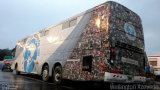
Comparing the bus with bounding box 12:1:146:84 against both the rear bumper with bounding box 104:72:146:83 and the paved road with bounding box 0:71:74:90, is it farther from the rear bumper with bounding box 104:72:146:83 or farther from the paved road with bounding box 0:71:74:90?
the paved road with bounding box 0:71:74:90

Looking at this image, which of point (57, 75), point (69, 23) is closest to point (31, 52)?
point (57, 75)

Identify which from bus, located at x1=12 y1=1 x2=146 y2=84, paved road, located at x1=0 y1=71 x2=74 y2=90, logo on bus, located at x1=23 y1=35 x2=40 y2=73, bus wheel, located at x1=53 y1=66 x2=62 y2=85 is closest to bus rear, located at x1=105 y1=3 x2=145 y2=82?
bus, located at x1=12 y1=1 x2=146 y2=84

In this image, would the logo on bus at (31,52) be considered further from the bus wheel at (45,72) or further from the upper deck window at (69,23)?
the upper deck window at (69,23)

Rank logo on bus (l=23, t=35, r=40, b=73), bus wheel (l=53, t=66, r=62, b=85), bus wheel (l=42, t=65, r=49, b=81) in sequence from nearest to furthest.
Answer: bus wheel (l=53, t=66, r=62, b=85) → bus wheel (l=42, t=65, r=49, b=81) → logo on bus (l=23, t=35, r=40, b=73)

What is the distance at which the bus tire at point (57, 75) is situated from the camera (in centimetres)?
1372

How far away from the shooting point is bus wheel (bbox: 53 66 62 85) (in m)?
13.7

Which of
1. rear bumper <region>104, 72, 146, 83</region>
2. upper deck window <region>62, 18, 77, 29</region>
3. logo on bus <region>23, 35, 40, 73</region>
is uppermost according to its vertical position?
upper deck window <region>62, 18, 77, 29</region>

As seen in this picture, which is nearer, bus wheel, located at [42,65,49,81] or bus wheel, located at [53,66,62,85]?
bus wheel, located at [53,66,62,85]

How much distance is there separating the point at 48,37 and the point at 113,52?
6.83 m

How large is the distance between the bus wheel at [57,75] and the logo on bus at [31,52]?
12.9 feet

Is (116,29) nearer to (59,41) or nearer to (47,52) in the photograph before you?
(59,41)

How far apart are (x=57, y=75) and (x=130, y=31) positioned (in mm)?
4693

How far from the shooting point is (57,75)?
14.1 meters

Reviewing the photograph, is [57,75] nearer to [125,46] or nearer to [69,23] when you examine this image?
[69,23]
